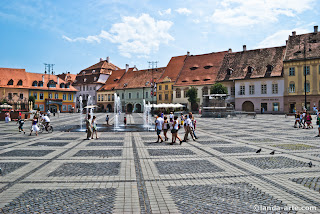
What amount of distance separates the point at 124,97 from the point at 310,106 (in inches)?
1832

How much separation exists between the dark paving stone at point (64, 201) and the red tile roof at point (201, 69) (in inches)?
2014

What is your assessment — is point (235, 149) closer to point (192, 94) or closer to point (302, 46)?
point (192, 94)

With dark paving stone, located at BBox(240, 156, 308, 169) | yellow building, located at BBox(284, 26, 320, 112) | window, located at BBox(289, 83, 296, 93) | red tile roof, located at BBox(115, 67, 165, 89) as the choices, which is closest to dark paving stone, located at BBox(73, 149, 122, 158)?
dark paving stone, located at BBox(240, 156, 308, 169)

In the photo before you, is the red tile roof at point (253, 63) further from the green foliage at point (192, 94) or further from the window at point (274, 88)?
the green foliage at point (192, 94)

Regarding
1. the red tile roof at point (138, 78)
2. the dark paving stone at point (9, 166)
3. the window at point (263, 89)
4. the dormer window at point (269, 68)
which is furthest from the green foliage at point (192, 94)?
the dark paving stone at point (9, 166)

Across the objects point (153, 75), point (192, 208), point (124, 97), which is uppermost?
point (153, 75)

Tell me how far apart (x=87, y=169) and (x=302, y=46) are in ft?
163

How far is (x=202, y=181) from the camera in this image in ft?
22.2

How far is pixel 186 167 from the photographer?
8.23 metres

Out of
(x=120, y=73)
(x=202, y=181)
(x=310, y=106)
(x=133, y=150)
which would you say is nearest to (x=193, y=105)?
(x=310, y=106)

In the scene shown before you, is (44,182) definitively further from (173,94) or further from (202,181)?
(173,94)

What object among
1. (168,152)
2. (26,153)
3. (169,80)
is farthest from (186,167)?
(169,80)

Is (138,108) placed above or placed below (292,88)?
below

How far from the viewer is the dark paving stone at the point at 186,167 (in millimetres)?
7727
